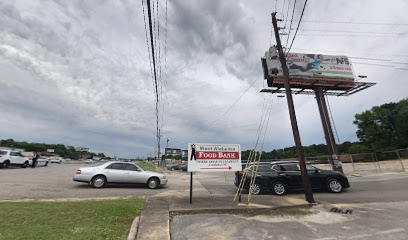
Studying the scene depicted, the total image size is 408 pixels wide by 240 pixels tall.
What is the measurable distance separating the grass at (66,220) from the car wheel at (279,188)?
272 inches

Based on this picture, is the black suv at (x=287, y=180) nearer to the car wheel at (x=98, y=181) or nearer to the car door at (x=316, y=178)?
the car door at (x=316, y=178)

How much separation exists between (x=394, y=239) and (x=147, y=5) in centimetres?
854

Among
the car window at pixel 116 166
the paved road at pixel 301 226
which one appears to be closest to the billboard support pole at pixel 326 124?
the paved road at pixel 301 226

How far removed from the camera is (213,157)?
855 cm

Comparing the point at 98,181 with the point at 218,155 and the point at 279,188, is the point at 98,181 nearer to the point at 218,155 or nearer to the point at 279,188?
the point at 218,155

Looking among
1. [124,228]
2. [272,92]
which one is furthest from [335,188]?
[272,92]

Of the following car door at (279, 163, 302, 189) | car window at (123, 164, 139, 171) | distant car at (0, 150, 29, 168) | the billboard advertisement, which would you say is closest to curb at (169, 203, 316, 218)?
car door at (279, 163, 302, 189)

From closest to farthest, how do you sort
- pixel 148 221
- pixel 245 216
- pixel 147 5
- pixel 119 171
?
pixel 148 221 → pixel 147 5 → pixel 245 216 → pixel 119 171

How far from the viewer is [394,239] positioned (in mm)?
4762

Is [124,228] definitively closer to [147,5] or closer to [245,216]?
[245,216]

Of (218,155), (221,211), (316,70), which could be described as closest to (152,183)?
(218,155)

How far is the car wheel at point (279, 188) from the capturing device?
10927 mm

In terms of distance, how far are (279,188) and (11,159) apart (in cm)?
2802

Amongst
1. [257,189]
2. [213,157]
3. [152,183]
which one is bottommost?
[257,189]
